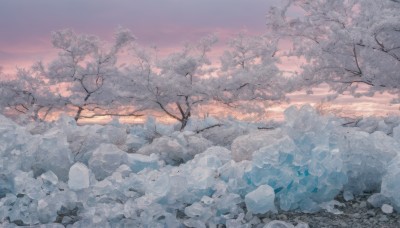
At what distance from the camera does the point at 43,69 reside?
15.3m

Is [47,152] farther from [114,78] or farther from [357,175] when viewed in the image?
[114,78]

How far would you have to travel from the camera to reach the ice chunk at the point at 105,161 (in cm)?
296

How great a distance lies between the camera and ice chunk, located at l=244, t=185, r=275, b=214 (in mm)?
2156

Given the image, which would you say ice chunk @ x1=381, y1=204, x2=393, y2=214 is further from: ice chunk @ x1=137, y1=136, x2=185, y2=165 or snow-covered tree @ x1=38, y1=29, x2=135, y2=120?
snow-covered tree @ x1=38, y1=29, x2=135, y2=120

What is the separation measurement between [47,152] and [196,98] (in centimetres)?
1125

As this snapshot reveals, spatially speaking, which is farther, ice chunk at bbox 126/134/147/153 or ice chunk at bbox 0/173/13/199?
ice chunk at bbox 126/134/147/153

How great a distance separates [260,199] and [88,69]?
13.8m

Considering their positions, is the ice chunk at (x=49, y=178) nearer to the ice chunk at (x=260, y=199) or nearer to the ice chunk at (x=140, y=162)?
the ice chunk at (x=140, y=162)

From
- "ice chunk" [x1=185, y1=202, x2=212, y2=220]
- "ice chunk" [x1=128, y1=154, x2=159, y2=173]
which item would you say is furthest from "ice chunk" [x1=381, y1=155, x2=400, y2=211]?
"ice chunk" [x1=128, y1=154, x2=159, y2=173]

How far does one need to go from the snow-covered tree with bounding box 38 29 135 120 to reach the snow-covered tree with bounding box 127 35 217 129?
1.30m

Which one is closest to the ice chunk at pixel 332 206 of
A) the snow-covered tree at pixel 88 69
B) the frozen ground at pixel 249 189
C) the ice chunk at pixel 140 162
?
the frozen ground at pixel 249 189

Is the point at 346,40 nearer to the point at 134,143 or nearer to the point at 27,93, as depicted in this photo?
the point at 134,143

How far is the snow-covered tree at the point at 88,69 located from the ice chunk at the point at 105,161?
1189 cm

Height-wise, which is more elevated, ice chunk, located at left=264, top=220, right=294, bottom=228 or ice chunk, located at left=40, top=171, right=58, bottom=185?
ice chunk, located at left=40, top=171, right=58, bottom=185
